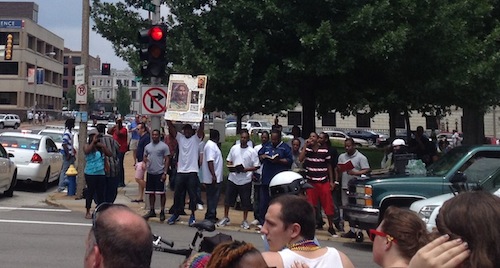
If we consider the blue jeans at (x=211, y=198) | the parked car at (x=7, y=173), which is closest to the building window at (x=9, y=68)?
the parked car at (x=7, y=173)

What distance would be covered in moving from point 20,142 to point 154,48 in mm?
6997

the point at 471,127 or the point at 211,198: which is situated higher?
the point at 471,127

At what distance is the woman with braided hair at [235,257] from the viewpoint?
297 cm

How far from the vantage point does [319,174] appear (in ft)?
40.7

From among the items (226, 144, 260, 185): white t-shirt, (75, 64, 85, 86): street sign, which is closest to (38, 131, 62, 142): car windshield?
(75, 64, 85, 86): street sign

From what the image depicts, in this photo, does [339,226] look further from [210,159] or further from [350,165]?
[210,159]

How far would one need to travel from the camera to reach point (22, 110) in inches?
3248

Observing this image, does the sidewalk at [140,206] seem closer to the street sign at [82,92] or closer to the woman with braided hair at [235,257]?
the street sign at [82,92]

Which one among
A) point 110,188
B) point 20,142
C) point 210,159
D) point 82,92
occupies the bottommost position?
point 110,188

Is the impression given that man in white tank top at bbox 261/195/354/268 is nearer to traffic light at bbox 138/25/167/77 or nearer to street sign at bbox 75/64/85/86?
traffic light at bbox 138/25/167/77

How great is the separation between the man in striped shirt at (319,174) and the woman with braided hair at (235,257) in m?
9.29

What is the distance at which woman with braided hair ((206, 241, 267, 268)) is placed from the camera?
2.97 metres

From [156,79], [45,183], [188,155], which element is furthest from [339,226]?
[45,183]

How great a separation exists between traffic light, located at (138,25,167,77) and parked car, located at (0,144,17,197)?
15.0 ft
